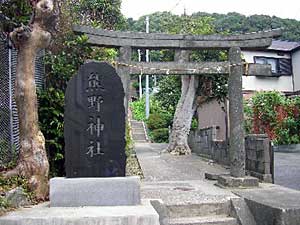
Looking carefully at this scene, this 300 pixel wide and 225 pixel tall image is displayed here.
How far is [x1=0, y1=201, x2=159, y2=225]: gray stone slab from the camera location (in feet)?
16.8

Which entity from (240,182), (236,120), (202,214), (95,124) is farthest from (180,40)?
(202,214)

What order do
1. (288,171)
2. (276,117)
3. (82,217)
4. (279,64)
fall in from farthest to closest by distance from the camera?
(279,64) → (276,117) → (288,171) → (82,217)

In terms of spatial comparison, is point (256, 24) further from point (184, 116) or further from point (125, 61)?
point (125, 61)

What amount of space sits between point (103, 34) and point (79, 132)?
3.77m

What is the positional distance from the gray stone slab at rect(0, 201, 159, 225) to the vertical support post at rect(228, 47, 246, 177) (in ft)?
14.0

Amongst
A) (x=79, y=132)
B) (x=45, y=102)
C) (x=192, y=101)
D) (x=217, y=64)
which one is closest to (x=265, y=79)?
(x=192, y=101)

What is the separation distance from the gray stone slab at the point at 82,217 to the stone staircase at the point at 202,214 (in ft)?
5.39

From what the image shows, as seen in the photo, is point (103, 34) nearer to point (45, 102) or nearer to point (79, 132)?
point (45, 102)

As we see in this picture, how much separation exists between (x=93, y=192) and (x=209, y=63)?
511 centimetres

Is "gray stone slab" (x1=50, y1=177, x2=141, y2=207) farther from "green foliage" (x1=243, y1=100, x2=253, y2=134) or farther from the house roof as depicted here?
the house roof

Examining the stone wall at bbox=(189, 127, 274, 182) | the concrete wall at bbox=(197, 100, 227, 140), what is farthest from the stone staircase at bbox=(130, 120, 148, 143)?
the stone wall at bbox=(189, 127, 274, 182)

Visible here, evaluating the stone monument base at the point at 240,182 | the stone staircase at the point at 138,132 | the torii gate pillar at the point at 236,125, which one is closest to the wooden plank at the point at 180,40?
the torii gate pillar at the point at 236,125

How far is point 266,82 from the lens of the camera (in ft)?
89.1

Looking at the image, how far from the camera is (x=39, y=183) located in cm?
662
